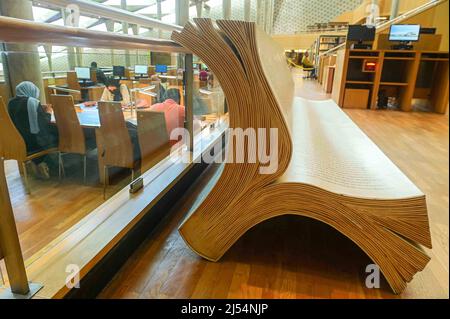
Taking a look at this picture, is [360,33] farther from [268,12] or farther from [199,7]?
[199,7]

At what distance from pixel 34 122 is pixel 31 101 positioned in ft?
0.51

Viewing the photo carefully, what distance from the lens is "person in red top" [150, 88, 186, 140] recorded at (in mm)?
2176

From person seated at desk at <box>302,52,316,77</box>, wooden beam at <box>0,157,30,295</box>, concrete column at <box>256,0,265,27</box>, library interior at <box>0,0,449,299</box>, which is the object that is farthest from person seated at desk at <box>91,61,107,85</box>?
person seated at desk at <box>302,52,316,77</box>

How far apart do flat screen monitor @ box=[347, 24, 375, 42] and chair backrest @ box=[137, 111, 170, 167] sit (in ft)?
17.4

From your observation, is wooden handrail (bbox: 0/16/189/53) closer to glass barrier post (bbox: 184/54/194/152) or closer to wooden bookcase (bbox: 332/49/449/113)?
glass barrier post (bbox: 184/54/194/152)

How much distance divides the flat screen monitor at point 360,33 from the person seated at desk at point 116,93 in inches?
207

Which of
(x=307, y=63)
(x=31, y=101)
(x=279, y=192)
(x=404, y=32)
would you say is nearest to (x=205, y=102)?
(x=31, y=101)

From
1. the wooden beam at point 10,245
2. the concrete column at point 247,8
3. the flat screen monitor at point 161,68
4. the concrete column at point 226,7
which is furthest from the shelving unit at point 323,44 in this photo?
the wooden beam at point 10,245

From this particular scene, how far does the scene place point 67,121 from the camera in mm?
2414

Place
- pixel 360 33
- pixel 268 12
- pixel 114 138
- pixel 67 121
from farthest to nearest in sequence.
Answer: pixel 268 12, pixel 360 33, pixel 67 121, pixel 114 138

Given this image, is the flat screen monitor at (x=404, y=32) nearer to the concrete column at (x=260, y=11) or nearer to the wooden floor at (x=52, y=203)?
the concrete column at (x=260, y=11)

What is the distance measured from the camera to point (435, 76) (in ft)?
18.6
